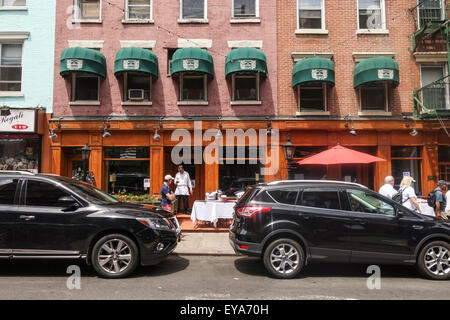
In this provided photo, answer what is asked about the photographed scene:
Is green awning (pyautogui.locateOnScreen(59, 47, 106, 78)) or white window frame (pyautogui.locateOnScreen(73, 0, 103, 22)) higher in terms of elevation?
white window frame (pyautogui.locateOnScreen(73, 0, 103, 22))

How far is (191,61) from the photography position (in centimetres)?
1099

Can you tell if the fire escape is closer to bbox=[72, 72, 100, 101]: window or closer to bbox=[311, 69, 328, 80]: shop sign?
bbox=[311, 69, 328, 80]: shop sign

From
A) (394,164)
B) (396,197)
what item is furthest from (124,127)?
(394,164)

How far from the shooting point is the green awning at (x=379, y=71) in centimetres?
1096

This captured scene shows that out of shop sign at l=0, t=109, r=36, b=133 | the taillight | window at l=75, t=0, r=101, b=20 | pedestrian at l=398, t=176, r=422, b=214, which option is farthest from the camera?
window at l=75, t=0, r=101, b=20

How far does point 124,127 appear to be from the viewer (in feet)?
38.1

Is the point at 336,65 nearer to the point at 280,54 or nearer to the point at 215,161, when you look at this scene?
the point at 280,54

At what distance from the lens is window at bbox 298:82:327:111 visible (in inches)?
474

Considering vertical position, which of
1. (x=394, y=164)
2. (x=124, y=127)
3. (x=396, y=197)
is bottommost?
(x=396, y=197)

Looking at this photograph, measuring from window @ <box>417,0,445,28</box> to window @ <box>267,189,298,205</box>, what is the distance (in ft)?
37.4

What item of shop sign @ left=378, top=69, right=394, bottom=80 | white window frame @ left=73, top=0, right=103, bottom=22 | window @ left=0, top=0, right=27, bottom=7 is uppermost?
window @ left=0, top=0, right=27, bottom=7

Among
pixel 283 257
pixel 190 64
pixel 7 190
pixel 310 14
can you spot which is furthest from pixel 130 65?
pixel 283 257

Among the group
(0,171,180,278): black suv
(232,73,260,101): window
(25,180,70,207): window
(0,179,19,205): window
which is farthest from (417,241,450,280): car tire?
(232,73,260,101): window
